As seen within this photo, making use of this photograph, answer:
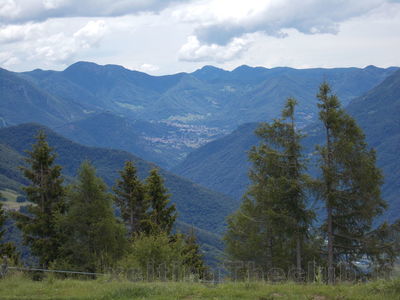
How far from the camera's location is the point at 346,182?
22609 millimetres

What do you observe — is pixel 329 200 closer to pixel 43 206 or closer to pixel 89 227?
pixel 89 227

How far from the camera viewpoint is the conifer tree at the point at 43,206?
27.9 meters

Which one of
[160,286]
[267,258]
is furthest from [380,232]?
[160,286]

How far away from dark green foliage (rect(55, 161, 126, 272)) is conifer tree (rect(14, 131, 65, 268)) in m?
0.86

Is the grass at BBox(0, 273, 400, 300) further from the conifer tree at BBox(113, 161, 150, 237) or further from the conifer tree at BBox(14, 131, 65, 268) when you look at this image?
the conifer tree at BBox(113, 161, 150, 237)

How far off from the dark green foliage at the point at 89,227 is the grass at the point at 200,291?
41.7 ft

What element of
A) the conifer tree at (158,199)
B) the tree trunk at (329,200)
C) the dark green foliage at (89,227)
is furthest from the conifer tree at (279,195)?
the dark green foliage at (89,227)

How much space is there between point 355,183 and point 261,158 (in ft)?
16.2

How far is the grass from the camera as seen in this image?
462 inches

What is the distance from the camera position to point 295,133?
24.1 metres

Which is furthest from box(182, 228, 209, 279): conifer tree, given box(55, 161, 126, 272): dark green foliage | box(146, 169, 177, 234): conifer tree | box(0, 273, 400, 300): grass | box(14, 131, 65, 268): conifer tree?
box(0, 273, 400, 300): grass

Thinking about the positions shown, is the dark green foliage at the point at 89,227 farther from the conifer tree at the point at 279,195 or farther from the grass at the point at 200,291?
the grass at the point at 200,291

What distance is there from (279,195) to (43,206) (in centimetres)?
1510

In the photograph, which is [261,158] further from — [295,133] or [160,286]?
[160,286]
